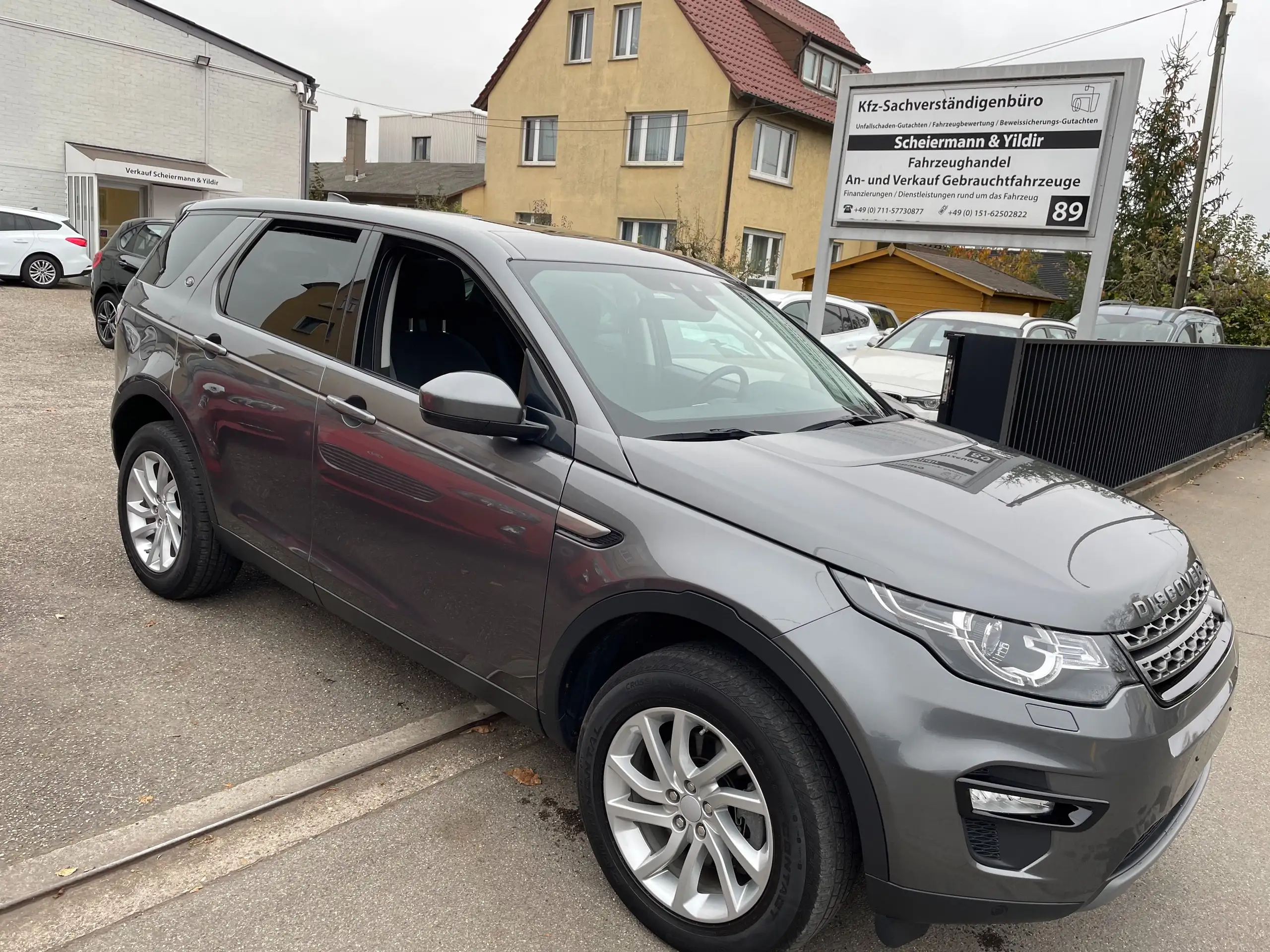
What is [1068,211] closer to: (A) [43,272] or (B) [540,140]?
(A) [43,272]

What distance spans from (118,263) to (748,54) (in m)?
18.3

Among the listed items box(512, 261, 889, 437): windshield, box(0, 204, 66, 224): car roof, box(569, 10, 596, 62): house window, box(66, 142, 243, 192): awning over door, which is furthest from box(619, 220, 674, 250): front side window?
box(512, 261, 889, 437): windshield

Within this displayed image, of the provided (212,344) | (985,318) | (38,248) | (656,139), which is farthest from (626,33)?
(212,344)

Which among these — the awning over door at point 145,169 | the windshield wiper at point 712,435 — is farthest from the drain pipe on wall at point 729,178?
the windshield wiper at point 712,435

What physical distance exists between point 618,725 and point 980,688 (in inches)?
35.5

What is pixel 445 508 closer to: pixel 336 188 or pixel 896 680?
pixel 896 680

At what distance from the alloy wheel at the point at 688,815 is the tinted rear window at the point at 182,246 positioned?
3030 mm

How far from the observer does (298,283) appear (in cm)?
356

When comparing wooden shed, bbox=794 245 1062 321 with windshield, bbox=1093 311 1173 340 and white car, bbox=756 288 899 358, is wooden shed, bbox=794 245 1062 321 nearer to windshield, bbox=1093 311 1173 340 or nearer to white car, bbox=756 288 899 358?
windshield, bbox=1093 311 1173 340

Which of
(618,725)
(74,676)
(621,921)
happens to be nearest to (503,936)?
(621,921)

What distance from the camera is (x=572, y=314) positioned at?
9.60 ft

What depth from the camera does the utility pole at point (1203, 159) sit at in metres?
19.5

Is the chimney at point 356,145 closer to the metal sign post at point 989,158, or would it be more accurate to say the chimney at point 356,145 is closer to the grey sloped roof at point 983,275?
the grey sloped roof at point 983,275

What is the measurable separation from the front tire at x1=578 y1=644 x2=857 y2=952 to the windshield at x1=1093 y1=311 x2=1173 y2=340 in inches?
500
